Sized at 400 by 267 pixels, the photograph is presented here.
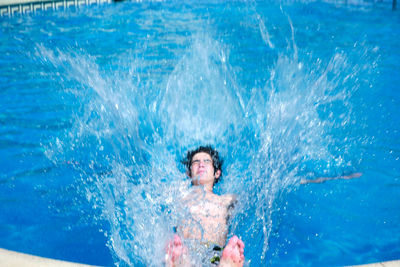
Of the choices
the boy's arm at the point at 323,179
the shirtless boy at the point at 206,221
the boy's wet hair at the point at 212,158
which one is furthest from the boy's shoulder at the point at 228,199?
the boy's arm at the point at 323,179

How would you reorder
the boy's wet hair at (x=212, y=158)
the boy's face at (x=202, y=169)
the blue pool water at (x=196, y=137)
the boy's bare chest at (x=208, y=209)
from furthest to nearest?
the boy's wet hair at (x=212, y=158)
the boy's face at (x=202, y=169)
the blue pool water at (x=196, y=137)
the boy's bare chest at (x=208, y=209)

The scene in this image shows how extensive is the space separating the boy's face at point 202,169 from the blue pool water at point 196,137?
14 cm

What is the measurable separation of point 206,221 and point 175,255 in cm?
72

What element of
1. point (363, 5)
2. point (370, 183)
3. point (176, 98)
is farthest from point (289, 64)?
point (363, 5)

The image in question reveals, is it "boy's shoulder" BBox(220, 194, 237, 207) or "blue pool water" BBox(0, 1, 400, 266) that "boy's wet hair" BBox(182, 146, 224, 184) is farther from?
"boy's shoulder" BBox(220, 194, 237, 207)

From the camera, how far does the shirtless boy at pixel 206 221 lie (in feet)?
8.98

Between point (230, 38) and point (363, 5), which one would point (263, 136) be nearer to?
point (230, 38)

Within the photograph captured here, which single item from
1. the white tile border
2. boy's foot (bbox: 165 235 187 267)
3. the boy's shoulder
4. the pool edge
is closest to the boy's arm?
the boy's shoulder

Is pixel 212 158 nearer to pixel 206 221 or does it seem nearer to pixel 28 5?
pixel 206 221

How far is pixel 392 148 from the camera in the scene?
4.93m

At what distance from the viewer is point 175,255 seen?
2.72 m

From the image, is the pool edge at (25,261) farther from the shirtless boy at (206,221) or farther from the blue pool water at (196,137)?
the blue pool water at (196,137)

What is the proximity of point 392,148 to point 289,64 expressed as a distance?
2863 mm

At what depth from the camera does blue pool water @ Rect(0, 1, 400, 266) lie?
3625mm
